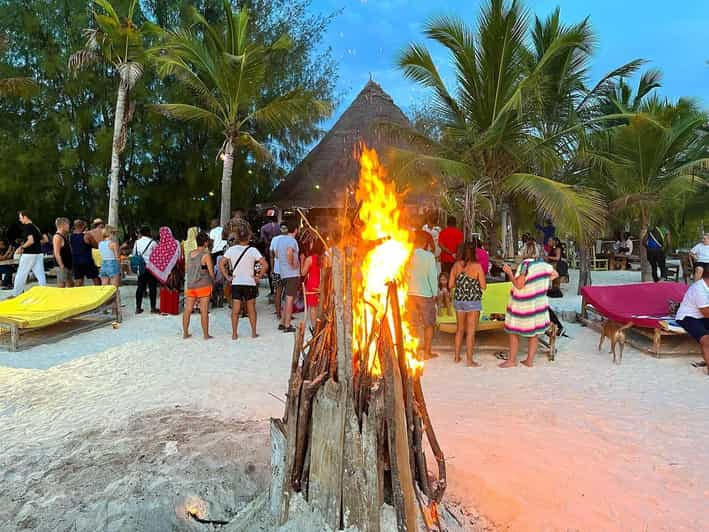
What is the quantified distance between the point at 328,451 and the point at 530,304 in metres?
4.19

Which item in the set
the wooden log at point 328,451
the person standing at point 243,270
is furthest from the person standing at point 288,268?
the wooden log at point 328,451

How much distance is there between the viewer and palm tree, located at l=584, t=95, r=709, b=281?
11188 millimetres

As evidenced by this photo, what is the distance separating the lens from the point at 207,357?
6438mm

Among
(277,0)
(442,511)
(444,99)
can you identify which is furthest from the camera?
(277,0)

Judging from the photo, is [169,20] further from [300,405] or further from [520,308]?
[300,405]

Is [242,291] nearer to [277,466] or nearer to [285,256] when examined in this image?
[285,256]

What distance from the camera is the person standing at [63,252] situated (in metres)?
9.42

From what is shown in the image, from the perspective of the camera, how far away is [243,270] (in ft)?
23.6

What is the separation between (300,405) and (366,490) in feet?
1.79

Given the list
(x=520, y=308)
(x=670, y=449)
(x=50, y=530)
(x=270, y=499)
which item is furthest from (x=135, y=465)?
(x=520, y=308)

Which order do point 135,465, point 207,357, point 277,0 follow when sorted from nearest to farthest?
point 135,465 → point 207,357 → point 277,0

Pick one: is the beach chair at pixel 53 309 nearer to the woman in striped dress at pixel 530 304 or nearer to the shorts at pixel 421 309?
the shorts at pixel 421 309

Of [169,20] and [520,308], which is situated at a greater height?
[169,20]

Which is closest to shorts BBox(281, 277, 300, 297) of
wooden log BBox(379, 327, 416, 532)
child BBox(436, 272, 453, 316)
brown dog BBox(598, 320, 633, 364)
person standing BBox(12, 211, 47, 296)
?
child BBox(436, 272, 453, 316)
